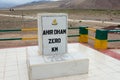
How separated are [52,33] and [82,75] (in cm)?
176

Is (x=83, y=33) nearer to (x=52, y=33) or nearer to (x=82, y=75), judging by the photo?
(x=52, y=33)

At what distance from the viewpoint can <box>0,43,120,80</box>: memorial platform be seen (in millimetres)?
6738

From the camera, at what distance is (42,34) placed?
7.04 m

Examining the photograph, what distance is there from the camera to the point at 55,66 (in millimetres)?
6660

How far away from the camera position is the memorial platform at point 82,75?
22.1 ft

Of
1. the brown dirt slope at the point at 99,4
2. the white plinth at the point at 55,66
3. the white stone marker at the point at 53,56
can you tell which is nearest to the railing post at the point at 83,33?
the white stone marker at the point at 53,56

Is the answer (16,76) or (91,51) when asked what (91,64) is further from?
(16,76)

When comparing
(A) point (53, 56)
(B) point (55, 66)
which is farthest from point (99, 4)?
(B) point (55, 66)

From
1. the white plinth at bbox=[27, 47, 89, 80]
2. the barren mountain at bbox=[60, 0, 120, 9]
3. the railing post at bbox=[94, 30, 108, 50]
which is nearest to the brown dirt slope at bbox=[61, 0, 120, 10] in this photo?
the barren mountain at bbox=[60, 0, 120, 9]

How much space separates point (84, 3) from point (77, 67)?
119 m

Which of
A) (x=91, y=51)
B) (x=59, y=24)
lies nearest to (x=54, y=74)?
(x=59, y=24)

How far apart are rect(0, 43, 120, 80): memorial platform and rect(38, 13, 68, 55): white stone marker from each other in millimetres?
1052

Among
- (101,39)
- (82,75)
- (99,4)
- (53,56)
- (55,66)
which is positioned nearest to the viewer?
(55,66)

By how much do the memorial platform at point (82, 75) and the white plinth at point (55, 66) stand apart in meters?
0.20
